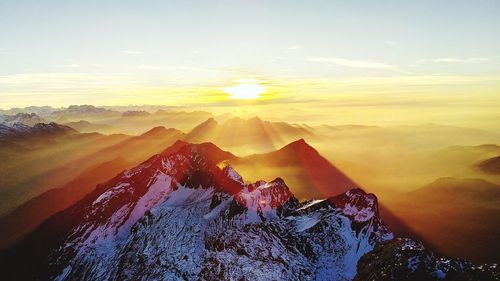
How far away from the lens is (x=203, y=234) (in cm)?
14675

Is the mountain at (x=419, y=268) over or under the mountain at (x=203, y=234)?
over

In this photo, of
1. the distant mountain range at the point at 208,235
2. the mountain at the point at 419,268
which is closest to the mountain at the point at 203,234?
the distant mountain range at the point at 208,235

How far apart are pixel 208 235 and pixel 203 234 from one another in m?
2.75

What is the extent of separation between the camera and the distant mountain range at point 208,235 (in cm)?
12744

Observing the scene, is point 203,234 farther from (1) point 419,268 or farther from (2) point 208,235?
(1) point 419,268

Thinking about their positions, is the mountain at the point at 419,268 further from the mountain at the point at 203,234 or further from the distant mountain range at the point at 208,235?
the mountain at the point at 203,234

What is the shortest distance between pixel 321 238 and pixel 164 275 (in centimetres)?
5364

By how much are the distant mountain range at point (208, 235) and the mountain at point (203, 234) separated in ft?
1.21

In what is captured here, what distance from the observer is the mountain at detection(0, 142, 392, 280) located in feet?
424

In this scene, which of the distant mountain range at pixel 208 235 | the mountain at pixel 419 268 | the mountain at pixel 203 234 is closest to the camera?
the mountain at pixel 419 268

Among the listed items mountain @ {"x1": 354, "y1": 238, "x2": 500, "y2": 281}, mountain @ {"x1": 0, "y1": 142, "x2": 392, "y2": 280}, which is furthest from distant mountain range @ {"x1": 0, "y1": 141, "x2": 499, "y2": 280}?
mountain @ {"x1": 354, "y1": 238, "x2": 500, "y2": 281}

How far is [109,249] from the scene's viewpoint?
5748 inches

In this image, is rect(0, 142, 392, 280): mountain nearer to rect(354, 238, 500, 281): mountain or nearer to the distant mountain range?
the distant mountain range

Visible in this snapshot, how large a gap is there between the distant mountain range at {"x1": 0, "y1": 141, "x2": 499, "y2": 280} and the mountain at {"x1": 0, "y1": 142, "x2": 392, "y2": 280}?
0.37 metres
